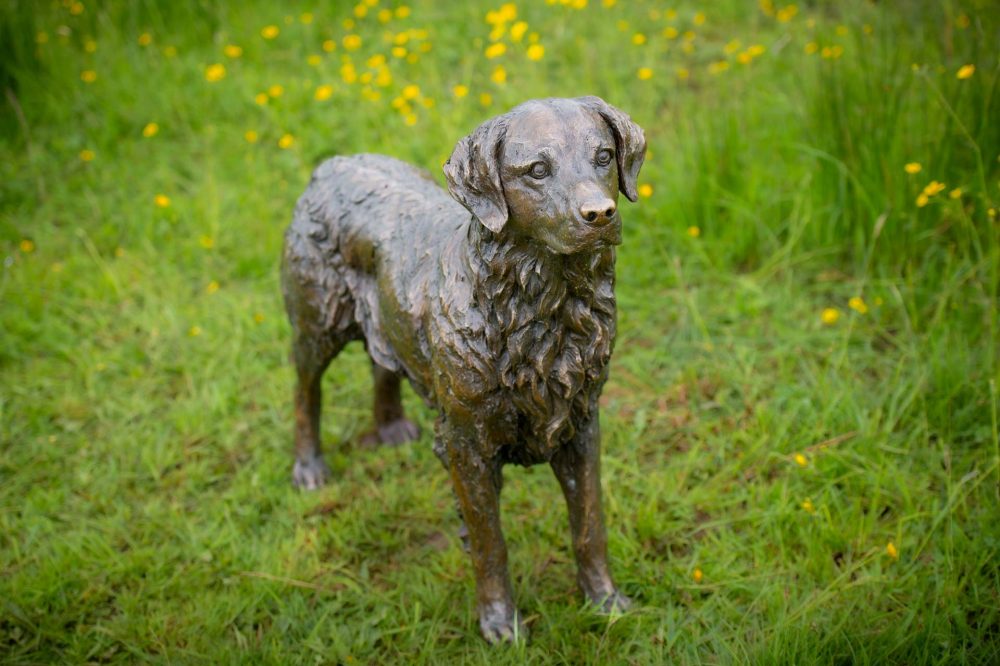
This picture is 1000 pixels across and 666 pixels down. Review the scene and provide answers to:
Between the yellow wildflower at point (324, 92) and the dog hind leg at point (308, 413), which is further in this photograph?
the yellow wildflower at point (324, 92)

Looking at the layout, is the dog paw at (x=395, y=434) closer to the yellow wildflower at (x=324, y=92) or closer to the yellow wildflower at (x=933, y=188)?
the yellow wildflower at (x=933, y=188)

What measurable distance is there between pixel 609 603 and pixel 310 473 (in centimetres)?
148

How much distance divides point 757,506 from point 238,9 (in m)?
5.59

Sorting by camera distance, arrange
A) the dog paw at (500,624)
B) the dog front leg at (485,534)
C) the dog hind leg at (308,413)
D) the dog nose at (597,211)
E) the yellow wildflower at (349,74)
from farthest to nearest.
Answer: the yellow wildflower at (349,74) → the dog hind leg at (308,413) → the dog paw at (500,624) → the dog front leg at (485,534) → the dog nose at (597,211)

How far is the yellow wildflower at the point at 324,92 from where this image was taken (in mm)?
5855

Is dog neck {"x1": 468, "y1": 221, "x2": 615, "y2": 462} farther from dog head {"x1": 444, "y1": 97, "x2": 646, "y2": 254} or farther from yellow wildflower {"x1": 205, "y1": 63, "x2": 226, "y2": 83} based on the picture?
yellow wildflower {"x1": 205, "y1": 63, "x2": 226, "y2": 83}

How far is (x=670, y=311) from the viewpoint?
4512 mm

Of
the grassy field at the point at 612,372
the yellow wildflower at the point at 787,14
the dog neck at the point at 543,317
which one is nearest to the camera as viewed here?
the dog neck at the point at 543,317

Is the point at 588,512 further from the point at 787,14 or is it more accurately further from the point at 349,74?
the point at 787,14

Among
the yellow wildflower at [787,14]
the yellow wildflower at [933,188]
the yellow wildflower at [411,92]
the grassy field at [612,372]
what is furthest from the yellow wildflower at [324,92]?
the yellow wildflower at [933,188]

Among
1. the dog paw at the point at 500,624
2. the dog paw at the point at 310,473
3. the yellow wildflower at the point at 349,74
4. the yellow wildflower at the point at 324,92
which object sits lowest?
the dog paw at the point at 500,624

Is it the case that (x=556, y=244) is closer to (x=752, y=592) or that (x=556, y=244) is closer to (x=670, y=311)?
(x=752, y=592)

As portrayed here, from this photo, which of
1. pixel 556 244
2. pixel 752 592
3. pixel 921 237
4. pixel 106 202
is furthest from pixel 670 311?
pixel 106 202

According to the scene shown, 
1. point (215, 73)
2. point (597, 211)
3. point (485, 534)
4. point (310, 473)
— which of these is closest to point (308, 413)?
point (310, 473)
